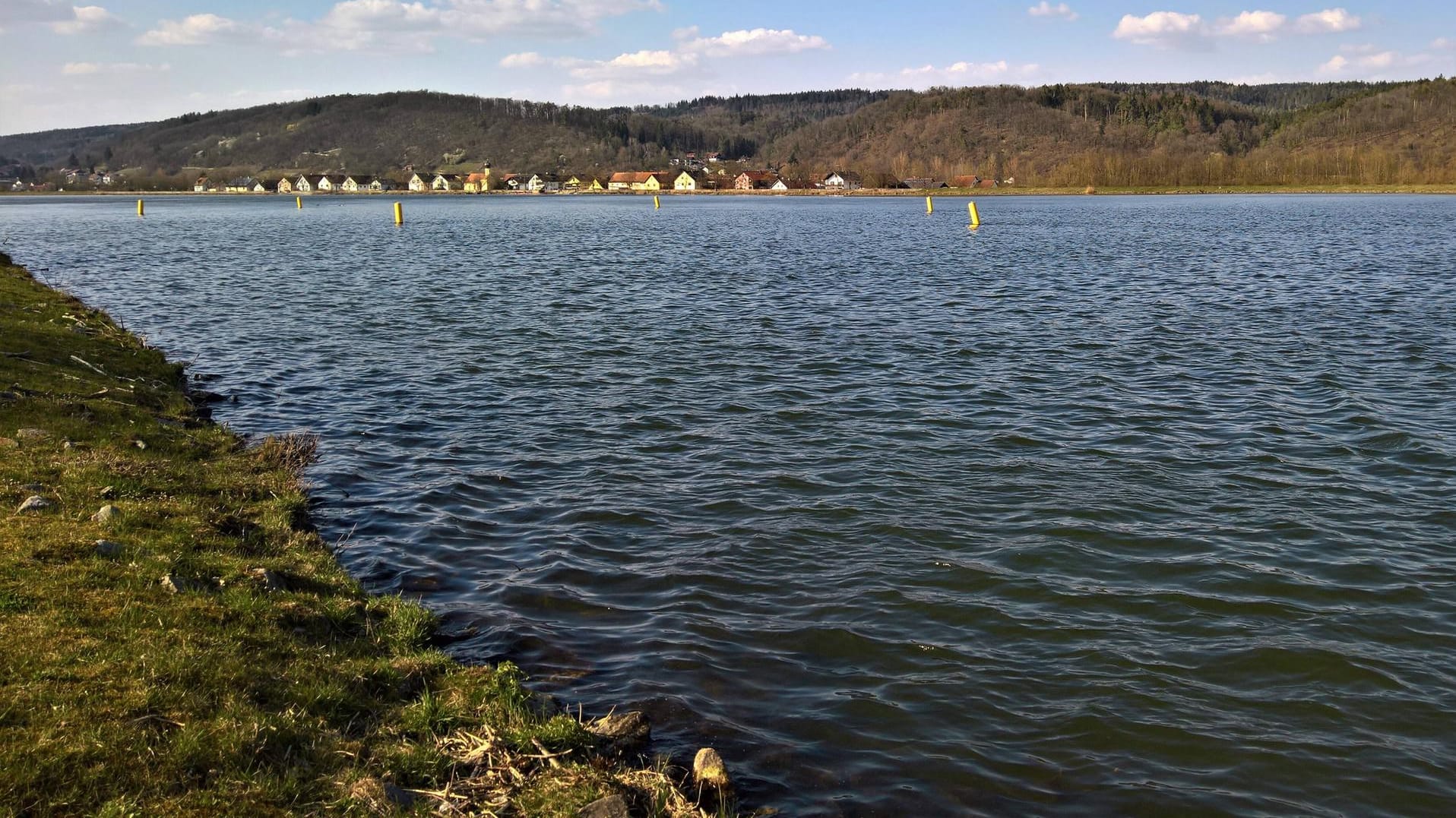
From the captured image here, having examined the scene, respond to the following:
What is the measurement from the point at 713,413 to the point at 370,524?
7.43 metres

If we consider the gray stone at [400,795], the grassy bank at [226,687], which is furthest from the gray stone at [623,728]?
the gray stone at [400,795]

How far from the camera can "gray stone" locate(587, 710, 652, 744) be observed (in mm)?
7406

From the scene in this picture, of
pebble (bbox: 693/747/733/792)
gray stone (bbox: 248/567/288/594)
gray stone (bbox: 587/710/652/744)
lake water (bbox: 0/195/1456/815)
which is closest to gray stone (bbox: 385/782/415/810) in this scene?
gray stone (bbox: 587/710/652/744)

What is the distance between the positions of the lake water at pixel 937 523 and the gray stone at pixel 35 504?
324 cm

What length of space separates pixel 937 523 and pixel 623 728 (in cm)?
635

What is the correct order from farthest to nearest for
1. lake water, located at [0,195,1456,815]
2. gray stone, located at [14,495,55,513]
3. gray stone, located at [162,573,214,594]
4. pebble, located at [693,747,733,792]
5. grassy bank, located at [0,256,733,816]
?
1. gray stone, located at [14,495,55,513]
2. gray stone, located at [162,573,214,594]
3. lake water, located at [0,195,1456,815]
4. pebble, located at [693,747,733,792]
5. grassy bank, located at [0,256,733,816]

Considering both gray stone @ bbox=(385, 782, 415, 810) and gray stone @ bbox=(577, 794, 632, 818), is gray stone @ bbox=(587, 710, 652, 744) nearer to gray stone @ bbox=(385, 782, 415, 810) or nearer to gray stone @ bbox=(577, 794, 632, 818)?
gray stone @ bbox=(577, 794, 632, 818)

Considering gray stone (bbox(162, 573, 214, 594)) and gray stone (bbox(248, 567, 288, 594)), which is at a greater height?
gray stone (bbox(162, 573, 214, 594))

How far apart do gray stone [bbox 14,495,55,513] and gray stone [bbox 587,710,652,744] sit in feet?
20.4

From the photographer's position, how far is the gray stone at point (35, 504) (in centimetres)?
945

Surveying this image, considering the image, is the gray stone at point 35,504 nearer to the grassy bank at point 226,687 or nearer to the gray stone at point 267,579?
the grassy bank at point 226,687

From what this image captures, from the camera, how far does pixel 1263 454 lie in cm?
1510

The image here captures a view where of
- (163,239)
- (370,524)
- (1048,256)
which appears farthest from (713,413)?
(163,239)

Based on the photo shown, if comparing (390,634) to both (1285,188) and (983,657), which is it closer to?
(983,657)
